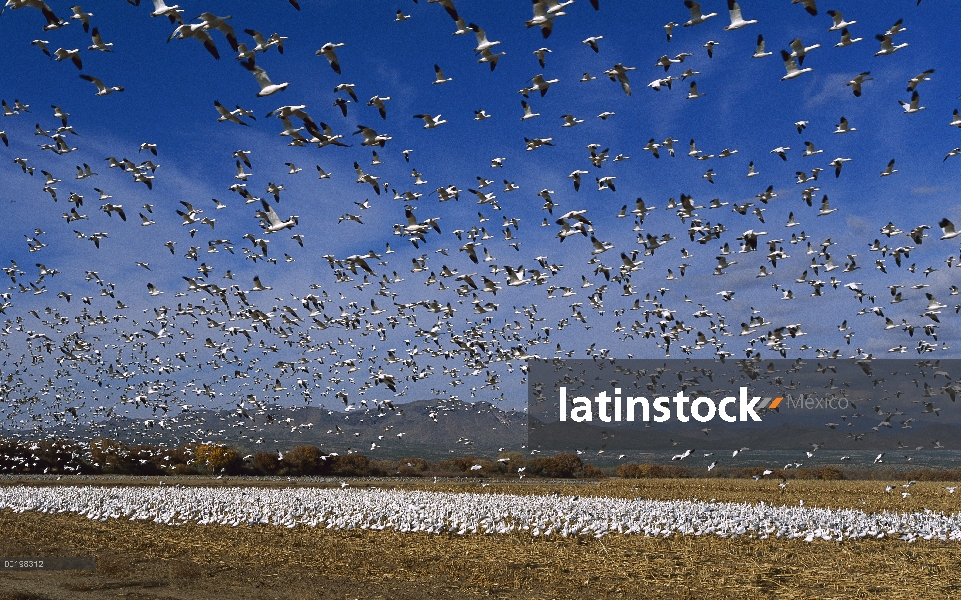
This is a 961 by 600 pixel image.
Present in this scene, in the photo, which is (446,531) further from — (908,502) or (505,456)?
(505,456)

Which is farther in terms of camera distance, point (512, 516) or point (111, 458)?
point (111, 458)

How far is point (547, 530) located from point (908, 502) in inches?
829

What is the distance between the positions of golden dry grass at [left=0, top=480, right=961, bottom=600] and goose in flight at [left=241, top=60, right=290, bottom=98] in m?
10.8

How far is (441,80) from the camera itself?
24094 millimetres

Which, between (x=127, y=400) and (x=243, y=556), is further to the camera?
(x=127, y=400)

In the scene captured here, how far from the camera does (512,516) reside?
23.3 metres

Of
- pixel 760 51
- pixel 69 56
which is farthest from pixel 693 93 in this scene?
pixel 69 56

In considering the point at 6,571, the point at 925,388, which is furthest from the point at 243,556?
the point at 925,388

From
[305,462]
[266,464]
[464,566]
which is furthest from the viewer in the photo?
[305,462]

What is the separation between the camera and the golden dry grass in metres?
12.9

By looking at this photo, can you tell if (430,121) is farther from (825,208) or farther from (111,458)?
(111,458)

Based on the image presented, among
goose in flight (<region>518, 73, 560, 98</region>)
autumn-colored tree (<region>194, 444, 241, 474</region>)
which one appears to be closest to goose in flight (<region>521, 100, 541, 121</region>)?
goose in flight (<region>518, 73, 560, 98</region>)

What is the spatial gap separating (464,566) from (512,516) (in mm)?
8557

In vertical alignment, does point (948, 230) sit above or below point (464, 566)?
above
